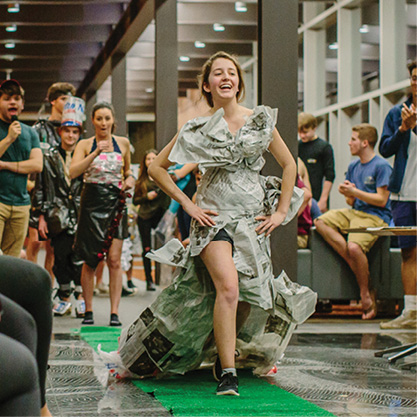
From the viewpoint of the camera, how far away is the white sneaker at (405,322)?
6.50 metres

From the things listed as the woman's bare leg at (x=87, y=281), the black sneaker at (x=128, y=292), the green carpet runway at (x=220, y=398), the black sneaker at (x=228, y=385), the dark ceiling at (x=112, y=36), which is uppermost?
the dark ceiling at (x=112, y=36)

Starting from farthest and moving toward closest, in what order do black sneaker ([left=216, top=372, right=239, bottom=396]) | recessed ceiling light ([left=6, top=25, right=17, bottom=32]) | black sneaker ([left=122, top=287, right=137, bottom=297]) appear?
recessed ceiling light ([left=6, top=25, right=17, bottom=32])
black sneaker ([left=122, top=287, right=137, bottom=297])
black sneaker ([left=216, top=372, right=239, bottom=396])

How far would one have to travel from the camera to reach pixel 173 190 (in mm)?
4113

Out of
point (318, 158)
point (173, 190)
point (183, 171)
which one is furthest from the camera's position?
point (318, 158)

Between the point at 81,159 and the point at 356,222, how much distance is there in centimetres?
256

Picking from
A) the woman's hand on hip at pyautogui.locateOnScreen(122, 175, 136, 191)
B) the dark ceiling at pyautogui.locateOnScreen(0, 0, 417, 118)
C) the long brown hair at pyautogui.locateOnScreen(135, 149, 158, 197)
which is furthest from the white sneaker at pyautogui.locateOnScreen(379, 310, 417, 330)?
the dark ceiling at pyautogui.locateOnScreen(0, 0, 417, 118)

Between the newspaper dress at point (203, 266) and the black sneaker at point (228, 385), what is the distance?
1.24 ft

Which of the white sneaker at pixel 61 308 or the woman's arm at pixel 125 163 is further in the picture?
the white sneaker at pixel 61 308

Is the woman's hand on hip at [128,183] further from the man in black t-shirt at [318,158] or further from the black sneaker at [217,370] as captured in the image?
the man in black t-shirt at [318,158]

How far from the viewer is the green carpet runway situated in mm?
3426

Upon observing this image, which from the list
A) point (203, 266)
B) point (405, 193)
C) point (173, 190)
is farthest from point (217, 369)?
point (405, 193)

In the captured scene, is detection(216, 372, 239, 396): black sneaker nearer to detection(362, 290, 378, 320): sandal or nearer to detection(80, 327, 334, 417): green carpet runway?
detection(80, 327, 334, 417): green carpet runway

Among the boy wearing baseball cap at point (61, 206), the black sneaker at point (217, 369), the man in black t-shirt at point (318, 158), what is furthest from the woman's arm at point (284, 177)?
the man in black t-shirt at point (318, 158)

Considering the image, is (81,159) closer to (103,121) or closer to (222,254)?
(103,121)
